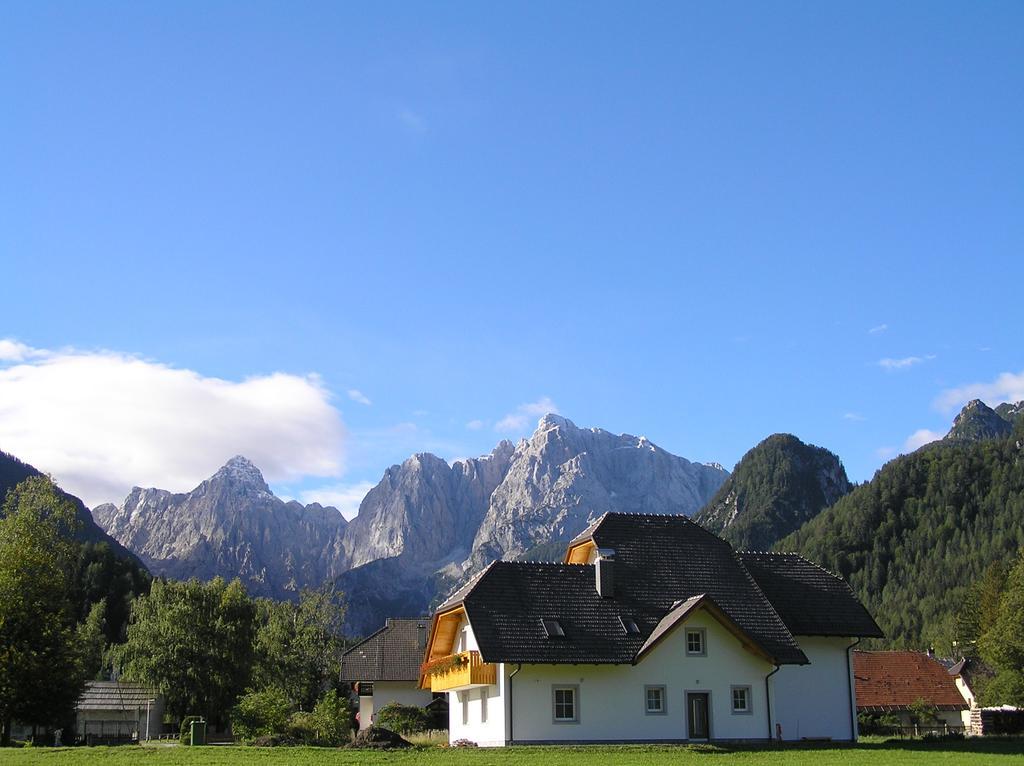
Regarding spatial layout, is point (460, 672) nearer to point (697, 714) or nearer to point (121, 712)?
point (697, 714)

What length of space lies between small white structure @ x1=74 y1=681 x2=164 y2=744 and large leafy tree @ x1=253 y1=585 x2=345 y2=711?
7.36 m

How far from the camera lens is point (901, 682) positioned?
235 feet

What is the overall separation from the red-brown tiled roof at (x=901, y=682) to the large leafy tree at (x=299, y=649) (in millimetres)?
36035

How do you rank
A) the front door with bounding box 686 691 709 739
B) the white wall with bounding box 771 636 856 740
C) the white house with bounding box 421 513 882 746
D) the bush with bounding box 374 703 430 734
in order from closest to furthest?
the white house with bounding box 421 513 882 746 < the front door with bounding box 686 691 709 739 < the white wall with bounding box 771 636 856 740 < the bush with bounding box 374 703 430 734

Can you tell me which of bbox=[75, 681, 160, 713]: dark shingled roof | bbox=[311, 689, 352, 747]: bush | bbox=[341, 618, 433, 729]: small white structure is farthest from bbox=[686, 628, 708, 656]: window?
bbox=[75, 681, 160, 713]: dark shingled roof

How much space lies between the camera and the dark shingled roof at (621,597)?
1489 inches

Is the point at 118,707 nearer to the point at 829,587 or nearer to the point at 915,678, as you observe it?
the point at 829,587

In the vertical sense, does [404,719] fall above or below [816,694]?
below

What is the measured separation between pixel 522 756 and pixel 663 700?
9522 mm

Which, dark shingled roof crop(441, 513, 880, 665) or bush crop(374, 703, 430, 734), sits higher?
dark shingled roof crop(441, 513, 880, 665)

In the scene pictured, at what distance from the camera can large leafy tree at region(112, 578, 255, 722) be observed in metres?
58.3

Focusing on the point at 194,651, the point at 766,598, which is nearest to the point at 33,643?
the point at 194,651

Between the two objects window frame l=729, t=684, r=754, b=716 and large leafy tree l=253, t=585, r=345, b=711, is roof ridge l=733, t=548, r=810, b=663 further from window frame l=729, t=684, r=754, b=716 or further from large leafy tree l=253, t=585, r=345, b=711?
large leafy tree l=253, t=585, r=345, b=711

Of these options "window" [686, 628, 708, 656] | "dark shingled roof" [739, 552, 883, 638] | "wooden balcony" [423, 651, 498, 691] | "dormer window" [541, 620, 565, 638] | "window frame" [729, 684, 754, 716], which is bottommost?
"window frame" [729, 684, 754, 716]
